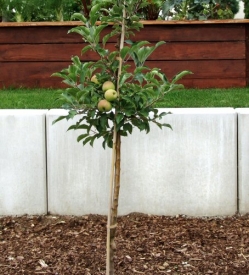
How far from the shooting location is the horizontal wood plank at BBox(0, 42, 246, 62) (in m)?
6.65

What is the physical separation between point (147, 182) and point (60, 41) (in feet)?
7.84

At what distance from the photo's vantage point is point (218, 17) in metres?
7.79

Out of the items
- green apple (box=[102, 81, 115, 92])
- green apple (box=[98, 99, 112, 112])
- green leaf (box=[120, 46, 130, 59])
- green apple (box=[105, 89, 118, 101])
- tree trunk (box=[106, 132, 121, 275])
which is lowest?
tree trunk (box=[106, 132, 121, 275])

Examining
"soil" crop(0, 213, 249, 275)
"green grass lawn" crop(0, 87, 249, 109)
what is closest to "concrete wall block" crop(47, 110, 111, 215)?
"soil" crop(0, 213, 249, 275)

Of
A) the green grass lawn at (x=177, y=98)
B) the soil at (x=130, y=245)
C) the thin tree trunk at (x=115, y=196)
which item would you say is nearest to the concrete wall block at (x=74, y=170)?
the soil at (x=130, y=245)

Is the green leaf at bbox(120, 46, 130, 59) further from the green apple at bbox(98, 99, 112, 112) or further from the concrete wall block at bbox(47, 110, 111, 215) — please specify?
the concrete wall block at bbox(47, 110, 111, 215)

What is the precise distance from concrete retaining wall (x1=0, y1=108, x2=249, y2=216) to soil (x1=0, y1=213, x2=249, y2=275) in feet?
0.39

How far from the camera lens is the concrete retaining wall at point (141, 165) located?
Answer: 481 centimetres

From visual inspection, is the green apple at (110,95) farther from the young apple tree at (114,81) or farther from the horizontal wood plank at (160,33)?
the horizontal wood plank at (160,33)

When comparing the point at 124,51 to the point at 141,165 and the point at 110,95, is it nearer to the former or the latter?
the point at 110,95

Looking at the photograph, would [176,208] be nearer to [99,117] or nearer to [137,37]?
[99,117]

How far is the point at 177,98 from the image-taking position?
5953 millimetres

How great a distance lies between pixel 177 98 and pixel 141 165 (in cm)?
130

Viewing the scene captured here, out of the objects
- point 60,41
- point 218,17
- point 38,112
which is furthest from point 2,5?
point 38,112
